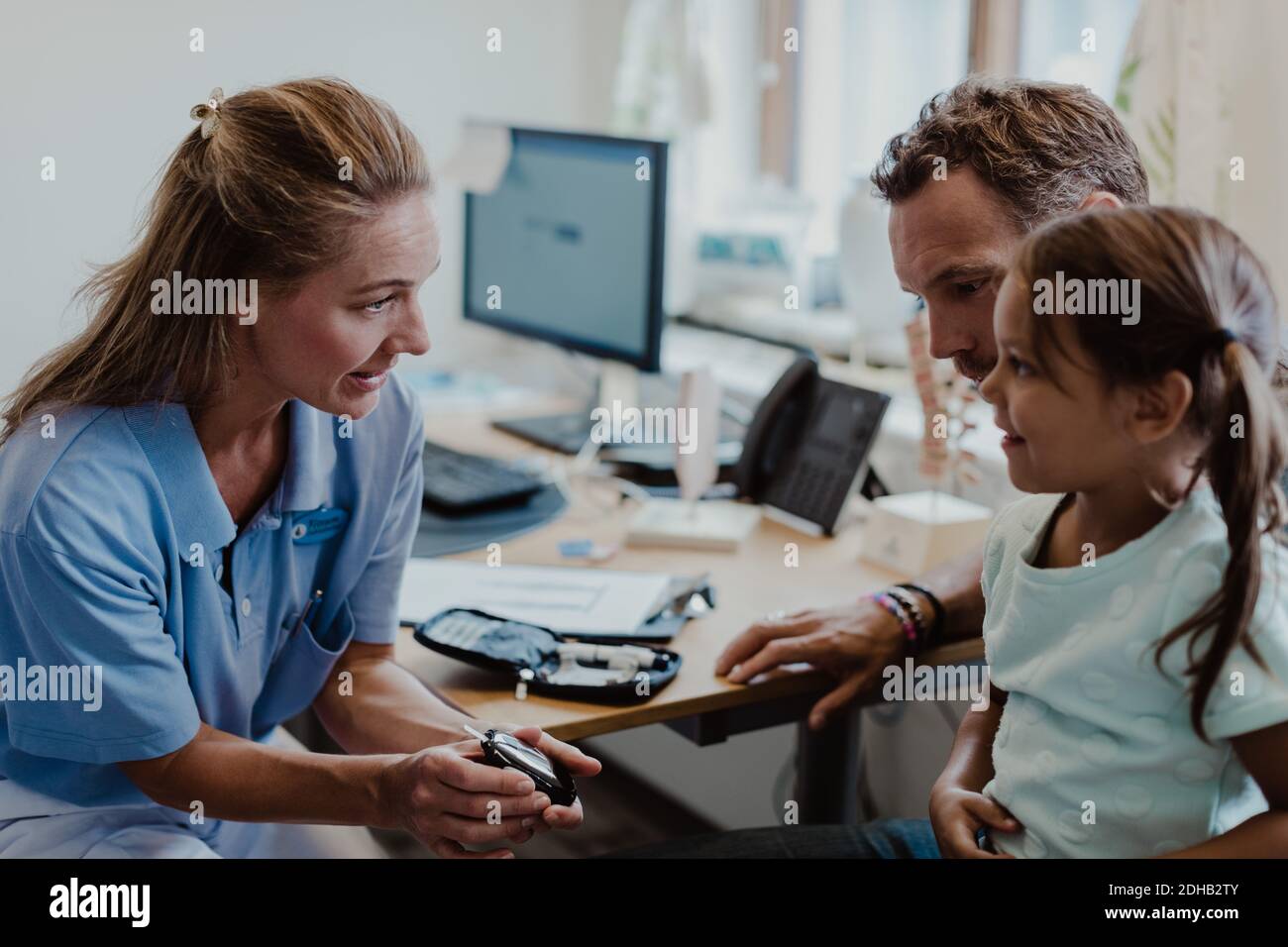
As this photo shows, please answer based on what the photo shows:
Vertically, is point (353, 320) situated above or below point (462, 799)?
above

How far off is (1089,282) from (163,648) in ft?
2.61

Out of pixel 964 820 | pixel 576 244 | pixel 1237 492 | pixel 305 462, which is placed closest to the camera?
pixel 1237 492

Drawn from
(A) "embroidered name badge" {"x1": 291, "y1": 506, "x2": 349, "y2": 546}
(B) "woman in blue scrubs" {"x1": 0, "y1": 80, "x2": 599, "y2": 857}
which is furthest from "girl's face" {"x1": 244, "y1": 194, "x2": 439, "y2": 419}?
(A) "embroidered name badge" {"x1": 291, "y1": 506, "x2": 349, "y2": 546}

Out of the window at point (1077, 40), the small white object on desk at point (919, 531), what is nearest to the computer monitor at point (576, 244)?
the small white object on desk at point (919, 531)

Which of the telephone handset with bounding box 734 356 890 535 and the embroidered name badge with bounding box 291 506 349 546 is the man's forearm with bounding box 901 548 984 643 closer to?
the telephone handset with bounding box 734 356 890 535

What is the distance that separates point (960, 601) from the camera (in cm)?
147

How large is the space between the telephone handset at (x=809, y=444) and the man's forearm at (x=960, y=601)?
0.33m

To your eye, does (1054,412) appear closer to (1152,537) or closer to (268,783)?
(1152,537)

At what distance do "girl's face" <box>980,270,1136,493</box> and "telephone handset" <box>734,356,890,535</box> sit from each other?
2.85ft

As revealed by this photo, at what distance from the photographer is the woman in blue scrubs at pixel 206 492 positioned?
1.11 metres

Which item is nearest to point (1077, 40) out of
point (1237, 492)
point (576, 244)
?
point (576, 244)

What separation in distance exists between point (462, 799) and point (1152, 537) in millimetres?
564

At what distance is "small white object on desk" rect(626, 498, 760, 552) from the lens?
5.90 feet
